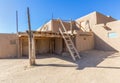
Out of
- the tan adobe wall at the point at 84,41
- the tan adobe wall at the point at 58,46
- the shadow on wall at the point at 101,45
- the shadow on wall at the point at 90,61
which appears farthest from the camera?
the tan adobe wall at the point at 58,46

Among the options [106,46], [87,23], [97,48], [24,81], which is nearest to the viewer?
[24,81]

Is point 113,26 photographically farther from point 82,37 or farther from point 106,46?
point 82,37

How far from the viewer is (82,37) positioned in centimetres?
1331

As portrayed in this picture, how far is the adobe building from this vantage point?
1260 cm

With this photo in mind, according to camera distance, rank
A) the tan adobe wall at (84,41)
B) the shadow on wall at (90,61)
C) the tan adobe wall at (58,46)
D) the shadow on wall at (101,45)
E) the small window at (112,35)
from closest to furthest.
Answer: the shadow on wall at (90,61), the tan adobe wall at (84,41), the small window at (112,35), the shadow on wall at (101,45), the tan adobe wall at (58,46)

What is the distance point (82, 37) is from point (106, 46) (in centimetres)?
307

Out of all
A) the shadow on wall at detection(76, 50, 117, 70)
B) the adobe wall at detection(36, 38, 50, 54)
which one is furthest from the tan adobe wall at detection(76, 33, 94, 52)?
the adobe wall at detection(36, 38, 50, 54)

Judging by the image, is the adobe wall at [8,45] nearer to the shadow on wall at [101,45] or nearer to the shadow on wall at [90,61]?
the shadow on wall at [90,61]

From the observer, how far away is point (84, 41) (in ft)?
44.5

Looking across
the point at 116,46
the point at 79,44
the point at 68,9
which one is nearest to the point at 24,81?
the point at 79,44

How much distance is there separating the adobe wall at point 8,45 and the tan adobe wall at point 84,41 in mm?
6709

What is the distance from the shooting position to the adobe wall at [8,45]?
12.6 meters

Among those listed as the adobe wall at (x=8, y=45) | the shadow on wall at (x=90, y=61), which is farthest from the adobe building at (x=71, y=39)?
the shadow on wall at (x=90, y=61)

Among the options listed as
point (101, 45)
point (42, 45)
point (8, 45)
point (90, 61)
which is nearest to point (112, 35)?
point (101, 45)
